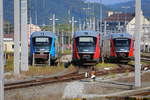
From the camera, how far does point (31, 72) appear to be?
79.6ft

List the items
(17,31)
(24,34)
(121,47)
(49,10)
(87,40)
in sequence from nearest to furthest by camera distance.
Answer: (17,31), (24,34), (87,40), (121,47), (49,10)

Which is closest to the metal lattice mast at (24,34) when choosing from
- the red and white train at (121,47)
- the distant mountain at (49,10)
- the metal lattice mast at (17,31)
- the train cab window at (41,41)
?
the metal lattice mast at (17,31)

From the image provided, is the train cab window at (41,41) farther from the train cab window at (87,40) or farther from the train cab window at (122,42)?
the train cab window at (122,42)

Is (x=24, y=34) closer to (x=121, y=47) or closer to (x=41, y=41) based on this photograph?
(x=41, y=41)

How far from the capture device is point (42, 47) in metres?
30.8

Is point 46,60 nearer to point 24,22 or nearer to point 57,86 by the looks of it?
point 24,22

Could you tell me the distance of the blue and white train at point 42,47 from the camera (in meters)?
30.5

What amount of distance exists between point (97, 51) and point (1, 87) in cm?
2099

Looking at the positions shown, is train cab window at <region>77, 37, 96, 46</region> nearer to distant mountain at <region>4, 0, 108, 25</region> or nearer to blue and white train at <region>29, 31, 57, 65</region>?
blue and white train at <region>29, 31, 57, 65</region>

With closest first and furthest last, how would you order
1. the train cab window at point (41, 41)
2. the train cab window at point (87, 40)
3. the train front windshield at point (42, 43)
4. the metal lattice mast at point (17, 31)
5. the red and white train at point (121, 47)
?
1. the metal lattice mast at point (17, 31)
2. the train cab window at point (87, 40)
3. the train front windshield at point (42, 43)
4. the train cab window at point (41, 41)
5. the red and white train at point (121, 47)

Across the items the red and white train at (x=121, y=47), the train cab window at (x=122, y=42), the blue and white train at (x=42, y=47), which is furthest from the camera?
the train cab window at (x=122, y=42)

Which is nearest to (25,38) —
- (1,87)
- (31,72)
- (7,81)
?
(31,72)

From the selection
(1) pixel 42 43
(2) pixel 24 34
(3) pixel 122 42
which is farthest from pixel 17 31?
(3) pixel 122 42

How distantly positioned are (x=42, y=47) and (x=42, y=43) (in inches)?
13.2
